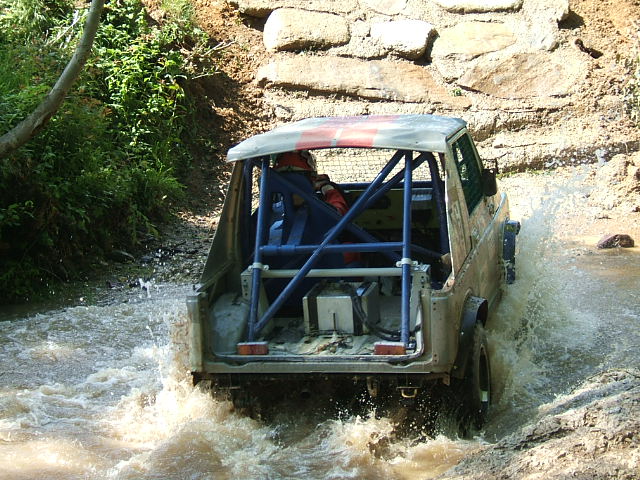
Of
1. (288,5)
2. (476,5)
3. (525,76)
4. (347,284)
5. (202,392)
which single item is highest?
(288,5)

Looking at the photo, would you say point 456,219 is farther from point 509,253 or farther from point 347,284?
point 509,253

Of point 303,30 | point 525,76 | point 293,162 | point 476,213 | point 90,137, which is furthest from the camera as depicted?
point 303,30

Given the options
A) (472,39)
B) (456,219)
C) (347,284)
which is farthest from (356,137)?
(472,39)

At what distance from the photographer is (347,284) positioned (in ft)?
18.7

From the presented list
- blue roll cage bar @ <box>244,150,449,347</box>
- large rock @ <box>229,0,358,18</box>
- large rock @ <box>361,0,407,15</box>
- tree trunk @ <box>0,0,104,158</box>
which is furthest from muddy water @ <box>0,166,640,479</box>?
large rock @ <box>229,0,358,18</box>

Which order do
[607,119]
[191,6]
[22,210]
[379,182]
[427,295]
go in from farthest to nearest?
[191,6], [607,119], [22,210], [379,182], [427,295]

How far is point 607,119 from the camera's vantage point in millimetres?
11859

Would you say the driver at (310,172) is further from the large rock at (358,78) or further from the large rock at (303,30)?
the large rock at (303,30)

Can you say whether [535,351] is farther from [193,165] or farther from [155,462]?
[193,165]

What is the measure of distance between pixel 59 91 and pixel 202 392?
9.67 feet

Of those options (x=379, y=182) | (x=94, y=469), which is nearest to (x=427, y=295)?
(x=379, y=182)

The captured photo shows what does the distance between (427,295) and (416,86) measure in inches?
310

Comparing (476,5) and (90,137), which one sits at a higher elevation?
(476,5)

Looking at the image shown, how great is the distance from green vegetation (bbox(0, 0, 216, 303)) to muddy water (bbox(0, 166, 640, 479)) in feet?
2.87
